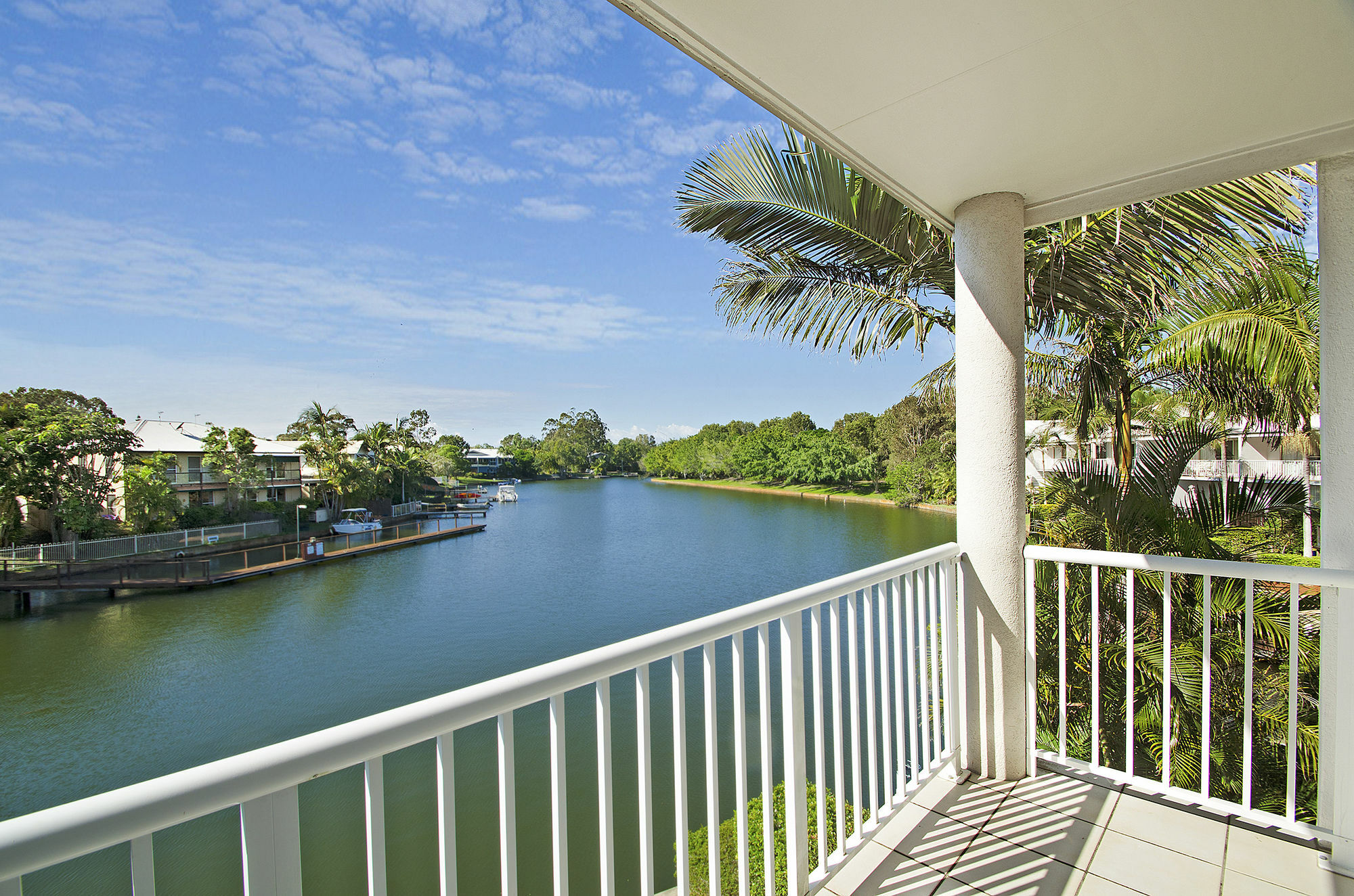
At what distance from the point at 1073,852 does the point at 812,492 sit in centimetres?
4366

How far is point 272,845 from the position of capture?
2.41 feet

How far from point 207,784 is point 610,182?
184ft

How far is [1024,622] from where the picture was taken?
2254 millimetres

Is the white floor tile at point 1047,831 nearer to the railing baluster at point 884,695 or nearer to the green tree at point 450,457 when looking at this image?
the railing baluster at point 884,695

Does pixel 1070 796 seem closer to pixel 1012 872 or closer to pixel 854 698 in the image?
pixel 1012 872

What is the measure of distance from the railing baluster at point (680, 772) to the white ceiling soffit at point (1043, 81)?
1414mm

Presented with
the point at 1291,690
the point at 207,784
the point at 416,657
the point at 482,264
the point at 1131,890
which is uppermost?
the point at 482,264

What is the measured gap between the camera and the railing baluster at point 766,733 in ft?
4.58

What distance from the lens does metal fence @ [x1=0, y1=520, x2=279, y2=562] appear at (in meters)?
26.7

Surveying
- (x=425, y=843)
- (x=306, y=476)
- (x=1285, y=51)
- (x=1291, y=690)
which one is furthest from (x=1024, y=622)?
(x=306, y=476)

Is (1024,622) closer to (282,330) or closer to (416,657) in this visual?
(416,657)

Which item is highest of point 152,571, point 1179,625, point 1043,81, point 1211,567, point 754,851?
point 1043,81

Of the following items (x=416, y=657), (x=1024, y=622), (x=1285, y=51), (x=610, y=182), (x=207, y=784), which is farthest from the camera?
(x=610, y=182)

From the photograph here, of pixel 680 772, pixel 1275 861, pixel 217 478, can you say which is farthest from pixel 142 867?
pixel 217 478
